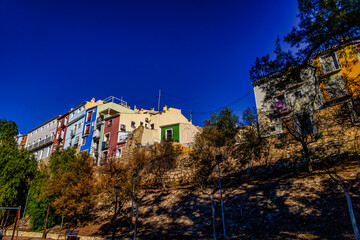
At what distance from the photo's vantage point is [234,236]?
456 inches

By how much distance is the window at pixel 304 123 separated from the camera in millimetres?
17281

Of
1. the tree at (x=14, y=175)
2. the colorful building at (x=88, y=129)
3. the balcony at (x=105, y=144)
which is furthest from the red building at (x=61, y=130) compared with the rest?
the tree at (x=14, y=175)

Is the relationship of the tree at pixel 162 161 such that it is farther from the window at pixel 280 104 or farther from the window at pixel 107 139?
the window at pixel 107 139

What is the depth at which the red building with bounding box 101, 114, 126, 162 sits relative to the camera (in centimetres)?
3653

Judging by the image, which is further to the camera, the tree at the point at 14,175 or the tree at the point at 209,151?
the tree at the point at 14,175

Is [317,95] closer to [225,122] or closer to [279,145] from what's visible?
[279,145]

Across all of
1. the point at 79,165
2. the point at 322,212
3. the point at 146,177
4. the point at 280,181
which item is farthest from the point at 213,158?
the point at 79,165

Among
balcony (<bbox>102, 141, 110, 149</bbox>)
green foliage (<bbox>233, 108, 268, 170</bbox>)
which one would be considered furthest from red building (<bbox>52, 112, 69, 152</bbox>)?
green foliage (<bbox>233, 108, 268, 170</bbox>)

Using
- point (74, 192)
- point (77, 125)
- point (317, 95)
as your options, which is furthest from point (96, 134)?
point (317, 95)

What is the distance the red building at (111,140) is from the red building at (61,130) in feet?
52.6

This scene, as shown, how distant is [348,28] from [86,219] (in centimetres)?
2581

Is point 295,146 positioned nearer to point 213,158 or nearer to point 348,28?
point 213,158

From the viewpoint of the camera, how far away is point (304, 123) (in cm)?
1744

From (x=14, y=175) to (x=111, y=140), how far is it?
48.0ft
